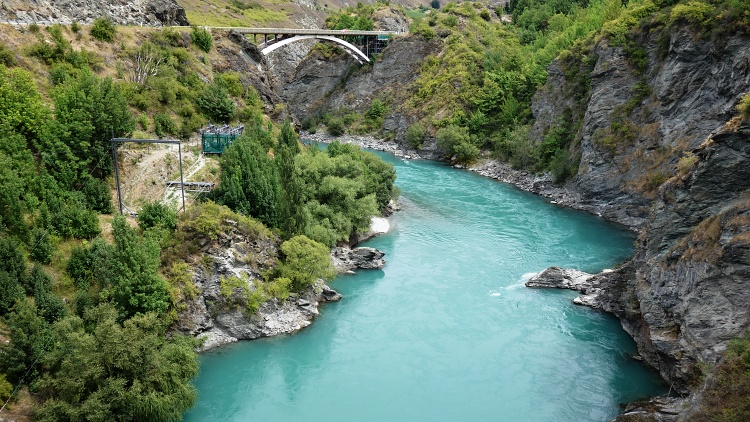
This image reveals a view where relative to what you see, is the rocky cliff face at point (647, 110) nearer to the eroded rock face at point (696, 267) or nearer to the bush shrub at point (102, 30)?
the eroded rock face at point (696, 267)

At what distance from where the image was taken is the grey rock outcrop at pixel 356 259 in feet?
107

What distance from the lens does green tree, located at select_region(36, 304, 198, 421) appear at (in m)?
17.5

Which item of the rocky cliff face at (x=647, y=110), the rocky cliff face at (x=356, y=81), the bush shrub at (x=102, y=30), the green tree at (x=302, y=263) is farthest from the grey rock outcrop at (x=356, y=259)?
the rocky cliff face at (x=356, y=81)

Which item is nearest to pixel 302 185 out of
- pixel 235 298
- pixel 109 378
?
pixel 235 298

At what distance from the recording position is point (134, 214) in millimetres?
26094

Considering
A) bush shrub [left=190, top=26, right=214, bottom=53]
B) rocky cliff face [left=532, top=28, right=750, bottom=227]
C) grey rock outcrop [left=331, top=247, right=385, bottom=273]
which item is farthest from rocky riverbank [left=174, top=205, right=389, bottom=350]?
rocky cliff face [left=532, top=28, right=750, bottom=227]

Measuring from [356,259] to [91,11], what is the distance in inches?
1008

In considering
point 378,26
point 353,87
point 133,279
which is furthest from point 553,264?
point 378,26

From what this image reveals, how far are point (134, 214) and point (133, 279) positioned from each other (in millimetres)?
5591

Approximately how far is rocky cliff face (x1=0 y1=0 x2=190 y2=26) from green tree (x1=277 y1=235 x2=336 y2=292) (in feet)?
69.4

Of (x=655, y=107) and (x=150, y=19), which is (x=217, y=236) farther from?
(x=655, y=107)

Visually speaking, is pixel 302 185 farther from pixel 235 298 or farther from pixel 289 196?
pixel 235 298

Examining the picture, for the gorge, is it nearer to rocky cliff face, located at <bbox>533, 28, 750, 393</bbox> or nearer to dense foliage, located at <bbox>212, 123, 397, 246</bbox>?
rocky cliff face, located at <bbox>533, 28, 750, 393</bbox>

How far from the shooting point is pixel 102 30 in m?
34.7
